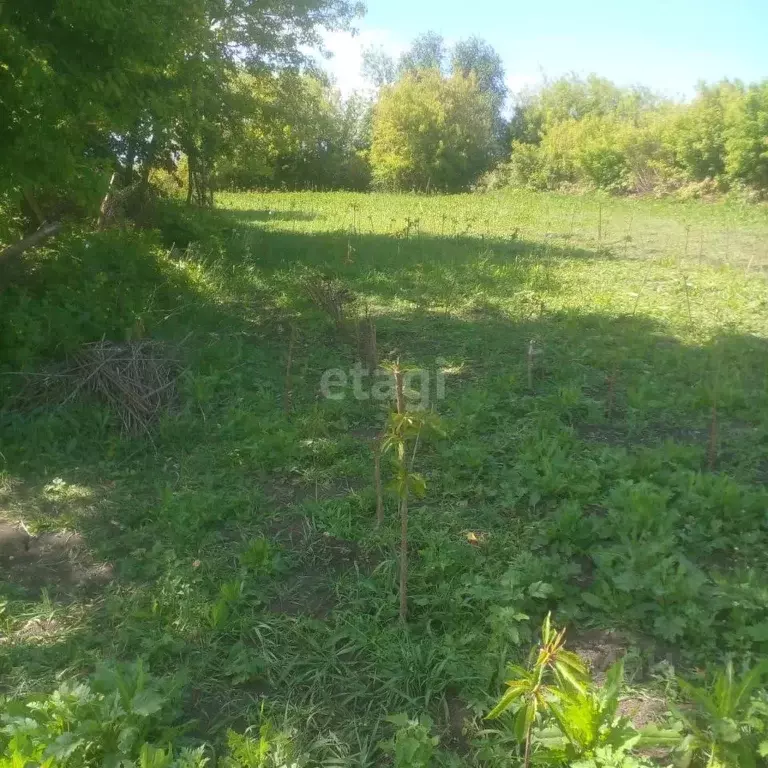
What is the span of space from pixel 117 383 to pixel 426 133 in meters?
28.2

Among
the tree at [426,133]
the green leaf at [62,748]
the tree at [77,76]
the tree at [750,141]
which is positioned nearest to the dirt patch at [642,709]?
the green leaf at [62,748]

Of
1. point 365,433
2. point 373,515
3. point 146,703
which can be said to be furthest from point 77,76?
point 146,703

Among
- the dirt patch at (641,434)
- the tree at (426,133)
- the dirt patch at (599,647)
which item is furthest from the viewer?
the tree at (426,133)

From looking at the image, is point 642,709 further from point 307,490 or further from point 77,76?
point 77,76

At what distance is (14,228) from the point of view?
24.7 feet

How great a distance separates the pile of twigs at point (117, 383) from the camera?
4.58m

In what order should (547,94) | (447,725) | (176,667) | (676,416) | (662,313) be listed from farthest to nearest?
1. (547,94)
2. (662,313)
3. (676,416)
4. (176,667)
5. (447,725)

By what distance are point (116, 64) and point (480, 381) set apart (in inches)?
143

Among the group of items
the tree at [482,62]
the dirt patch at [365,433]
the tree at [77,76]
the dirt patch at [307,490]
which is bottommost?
the dirt patch at [307,490]

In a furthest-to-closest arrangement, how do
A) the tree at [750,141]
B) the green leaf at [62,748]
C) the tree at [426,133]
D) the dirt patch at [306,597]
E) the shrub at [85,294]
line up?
the tree at [426,133]
the tree at [750,141]
the shrub at [85,294]
the dirt patch at [306,597]
the green leaf at [62,748]

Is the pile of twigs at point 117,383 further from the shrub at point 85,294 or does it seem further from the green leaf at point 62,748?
the green leaf at point 62,748

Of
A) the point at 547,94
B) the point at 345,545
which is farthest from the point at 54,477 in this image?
the point at 547,94

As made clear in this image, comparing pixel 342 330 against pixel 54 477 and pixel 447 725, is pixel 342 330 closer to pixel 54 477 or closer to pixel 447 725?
pixel 54 477

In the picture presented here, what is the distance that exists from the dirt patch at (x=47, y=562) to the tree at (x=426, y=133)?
28.4 meters
